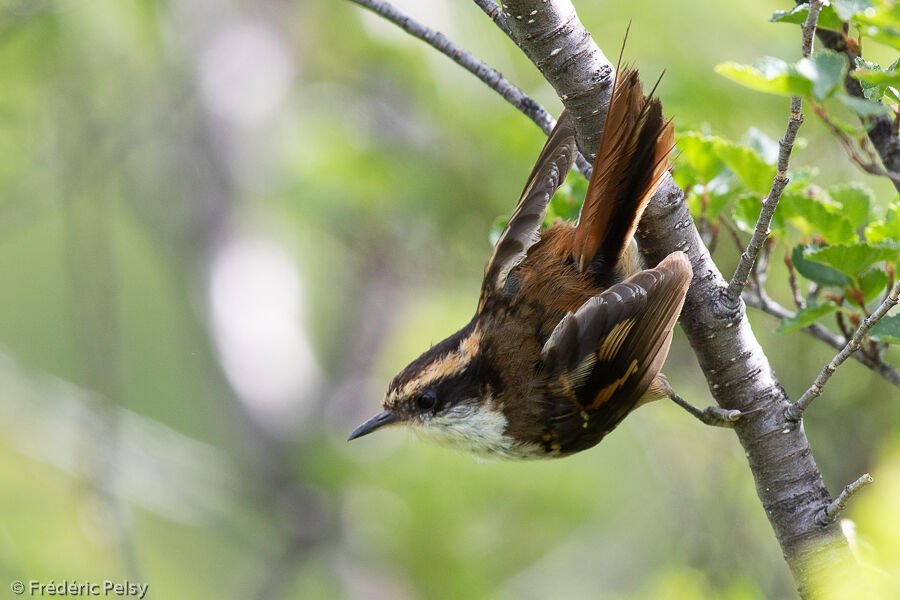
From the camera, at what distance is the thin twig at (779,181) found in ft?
5.27

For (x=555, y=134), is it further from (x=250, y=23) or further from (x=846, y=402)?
(x=250, y=23)

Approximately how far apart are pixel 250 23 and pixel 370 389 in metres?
2.98

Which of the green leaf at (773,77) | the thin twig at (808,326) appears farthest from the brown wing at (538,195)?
the green leaf at (773,77)

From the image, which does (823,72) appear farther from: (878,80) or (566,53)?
(566,53)

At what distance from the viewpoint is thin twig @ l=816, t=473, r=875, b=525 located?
1.93 m

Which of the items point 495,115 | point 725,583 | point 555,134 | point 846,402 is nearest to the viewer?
point 555,134

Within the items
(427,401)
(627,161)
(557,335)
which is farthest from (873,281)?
(427,401)

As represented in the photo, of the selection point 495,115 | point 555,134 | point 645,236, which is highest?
point 495,115

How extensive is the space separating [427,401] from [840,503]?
133 cm

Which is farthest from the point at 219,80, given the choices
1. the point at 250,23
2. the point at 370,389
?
the point at 370,389

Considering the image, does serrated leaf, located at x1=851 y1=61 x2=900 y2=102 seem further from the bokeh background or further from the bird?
the bokeh background

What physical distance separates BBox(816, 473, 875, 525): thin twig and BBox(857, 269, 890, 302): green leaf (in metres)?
0.52

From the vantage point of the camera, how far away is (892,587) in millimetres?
1851

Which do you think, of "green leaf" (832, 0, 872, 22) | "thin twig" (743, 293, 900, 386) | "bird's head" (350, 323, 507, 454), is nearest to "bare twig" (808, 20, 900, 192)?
"thin twig" (743, 293, 900, 386)
